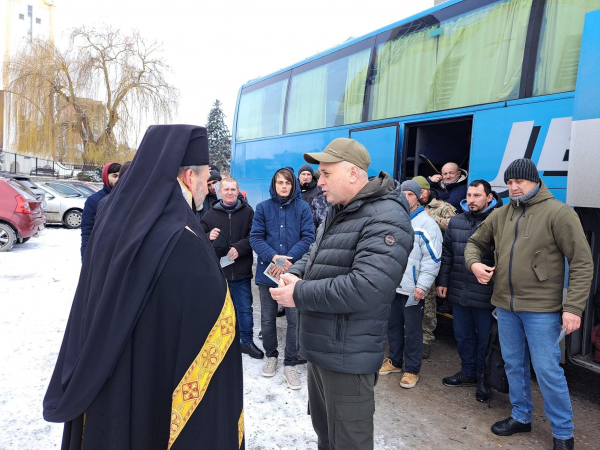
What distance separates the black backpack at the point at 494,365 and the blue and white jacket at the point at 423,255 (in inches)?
27.7

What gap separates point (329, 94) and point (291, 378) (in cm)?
487

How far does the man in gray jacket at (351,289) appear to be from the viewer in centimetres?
218

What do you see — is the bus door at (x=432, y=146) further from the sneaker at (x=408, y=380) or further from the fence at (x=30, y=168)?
the fence at (x=30, y=168)

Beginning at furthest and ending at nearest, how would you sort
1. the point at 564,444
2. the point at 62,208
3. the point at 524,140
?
the point at 62,208
the point at 524,140
the point at 564,444

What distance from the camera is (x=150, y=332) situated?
161 cm

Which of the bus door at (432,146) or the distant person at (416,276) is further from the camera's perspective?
the bus door at (432,146)

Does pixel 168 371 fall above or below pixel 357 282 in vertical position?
below

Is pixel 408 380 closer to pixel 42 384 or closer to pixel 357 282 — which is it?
pixel 357 282

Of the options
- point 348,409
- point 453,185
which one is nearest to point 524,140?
point 453,185

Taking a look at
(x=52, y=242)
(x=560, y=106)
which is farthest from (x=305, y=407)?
(x=52, y=242)

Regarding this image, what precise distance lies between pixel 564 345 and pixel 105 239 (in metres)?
3.86

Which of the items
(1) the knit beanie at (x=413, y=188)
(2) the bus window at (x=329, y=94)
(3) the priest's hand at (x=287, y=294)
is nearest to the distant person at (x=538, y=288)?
(1) the knit beanie at (x=413, y=188)

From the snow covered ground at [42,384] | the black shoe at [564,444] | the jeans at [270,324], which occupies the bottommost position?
the snow covered ground at [42,384]

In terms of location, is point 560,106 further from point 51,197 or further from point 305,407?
point 51,197
